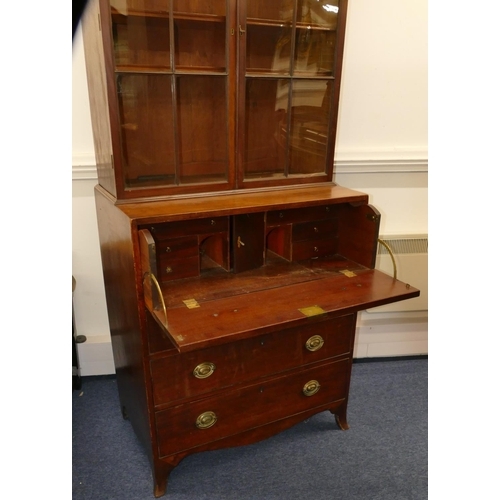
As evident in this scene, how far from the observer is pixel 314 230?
1818mm

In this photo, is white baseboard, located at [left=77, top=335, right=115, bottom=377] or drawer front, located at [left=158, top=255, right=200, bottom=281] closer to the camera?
drawer front, located at [left=158, top=255, right=200, bottom=281]

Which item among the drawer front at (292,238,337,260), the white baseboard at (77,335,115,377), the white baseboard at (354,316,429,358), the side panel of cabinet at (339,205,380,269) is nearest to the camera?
the side panel of cabinet at (339,205,380,269)

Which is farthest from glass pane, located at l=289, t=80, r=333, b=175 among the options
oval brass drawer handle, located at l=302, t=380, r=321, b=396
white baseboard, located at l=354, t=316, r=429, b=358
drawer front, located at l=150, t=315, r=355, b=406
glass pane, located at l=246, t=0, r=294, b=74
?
white baseboard, located at l=354, t=316, r=429, b=358

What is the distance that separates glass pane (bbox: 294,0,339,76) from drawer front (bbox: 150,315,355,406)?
0.94 metres

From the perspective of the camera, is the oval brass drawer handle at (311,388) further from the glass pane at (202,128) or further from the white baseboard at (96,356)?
the white baseboard at (96,356)

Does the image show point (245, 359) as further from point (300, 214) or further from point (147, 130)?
point (147, 130)

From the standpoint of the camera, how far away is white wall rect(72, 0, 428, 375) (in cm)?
199

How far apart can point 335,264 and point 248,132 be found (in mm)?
608

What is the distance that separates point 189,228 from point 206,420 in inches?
27.3

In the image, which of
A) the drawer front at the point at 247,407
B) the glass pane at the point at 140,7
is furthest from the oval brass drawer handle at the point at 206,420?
the glass pane at the point at 140,7

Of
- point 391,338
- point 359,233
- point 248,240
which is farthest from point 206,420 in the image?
point 391,338

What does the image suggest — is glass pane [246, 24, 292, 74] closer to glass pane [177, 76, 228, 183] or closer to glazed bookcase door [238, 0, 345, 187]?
glazed bookcase door [238, 0, 345, 187]

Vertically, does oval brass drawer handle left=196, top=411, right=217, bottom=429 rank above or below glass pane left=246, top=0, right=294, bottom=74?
below
